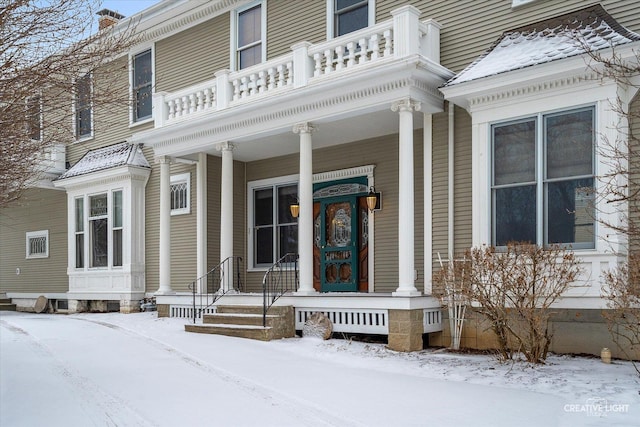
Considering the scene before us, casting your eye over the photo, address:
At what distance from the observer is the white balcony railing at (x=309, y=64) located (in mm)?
9883

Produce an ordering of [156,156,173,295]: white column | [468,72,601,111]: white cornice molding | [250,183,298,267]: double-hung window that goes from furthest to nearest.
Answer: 1. [250,183,298,267]: double-hung window
2. [156,156,173,295]: white column
3. [468,72,601,111]: white cornice molding

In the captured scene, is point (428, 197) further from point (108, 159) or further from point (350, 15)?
point (108, 159)

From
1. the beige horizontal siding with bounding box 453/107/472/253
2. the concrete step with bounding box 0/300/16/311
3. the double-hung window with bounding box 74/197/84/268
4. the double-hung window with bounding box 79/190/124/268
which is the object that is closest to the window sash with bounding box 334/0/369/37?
the beige horizontal siding with bounding box 453/107/472/253

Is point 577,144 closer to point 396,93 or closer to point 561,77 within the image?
point 561,77

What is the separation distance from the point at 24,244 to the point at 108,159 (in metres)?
6.11

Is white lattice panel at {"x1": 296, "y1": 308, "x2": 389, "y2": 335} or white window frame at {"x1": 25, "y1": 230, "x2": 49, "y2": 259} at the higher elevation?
white window frame at {"x1": 25, "y1": 230, "x2": 49, "y2": 259}

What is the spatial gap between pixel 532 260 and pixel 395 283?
4404 mm

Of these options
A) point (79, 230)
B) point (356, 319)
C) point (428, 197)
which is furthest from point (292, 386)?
point (79, 230)

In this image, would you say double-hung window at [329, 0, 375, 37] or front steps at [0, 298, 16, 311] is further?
front steps at [0, 298, 16, 311]

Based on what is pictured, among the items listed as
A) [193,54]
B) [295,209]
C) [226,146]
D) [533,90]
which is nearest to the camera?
[533,90]

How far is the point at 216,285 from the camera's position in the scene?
582 inches

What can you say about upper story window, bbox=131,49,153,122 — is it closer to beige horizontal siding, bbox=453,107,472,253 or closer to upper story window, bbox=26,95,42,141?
beige horizontal siding, bbox=453,107,472,253

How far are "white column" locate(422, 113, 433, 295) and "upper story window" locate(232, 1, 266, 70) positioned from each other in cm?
513

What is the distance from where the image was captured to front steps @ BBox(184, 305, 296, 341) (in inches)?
408
